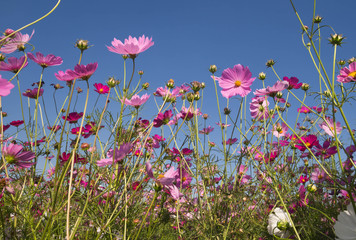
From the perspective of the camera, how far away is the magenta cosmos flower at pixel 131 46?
82 centimetres

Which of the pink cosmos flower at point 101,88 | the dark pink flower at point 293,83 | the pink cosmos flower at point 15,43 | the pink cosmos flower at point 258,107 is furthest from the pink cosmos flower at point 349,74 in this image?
the pink cosmos flower at point 15,43

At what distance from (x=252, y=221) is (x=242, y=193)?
0.38 ft

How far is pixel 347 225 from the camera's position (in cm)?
57

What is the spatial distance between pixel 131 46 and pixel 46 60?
35 centimetres

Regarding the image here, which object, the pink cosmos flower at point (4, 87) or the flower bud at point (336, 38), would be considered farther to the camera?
the flower bud at point (336, 38)

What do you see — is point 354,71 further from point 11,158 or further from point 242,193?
point 11,158

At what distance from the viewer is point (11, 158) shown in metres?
0.75

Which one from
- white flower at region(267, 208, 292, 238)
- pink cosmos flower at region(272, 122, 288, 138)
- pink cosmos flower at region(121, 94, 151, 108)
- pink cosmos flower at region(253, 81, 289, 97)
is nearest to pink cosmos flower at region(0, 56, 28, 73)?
pink cosmos flower at region(121, 94, 151, 108)

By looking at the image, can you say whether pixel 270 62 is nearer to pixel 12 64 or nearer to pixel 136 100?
pixel 136 100

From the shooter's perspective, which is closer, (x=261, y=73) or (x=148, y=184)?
Answer: (x=148, y=184)

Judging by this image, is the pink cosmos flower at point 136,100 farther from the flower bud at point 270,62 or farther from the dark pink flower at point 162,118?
the flower bud at point 270,62

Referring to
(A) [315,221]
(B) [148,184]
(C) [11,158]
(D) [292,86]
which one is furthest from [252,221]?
(C) [11,158]

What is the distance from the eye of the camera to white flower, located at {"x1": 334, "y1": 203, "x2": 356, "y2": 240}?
560 mm

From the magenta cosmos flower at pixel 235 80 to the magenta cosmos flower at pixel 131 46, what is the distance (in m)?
0.32
